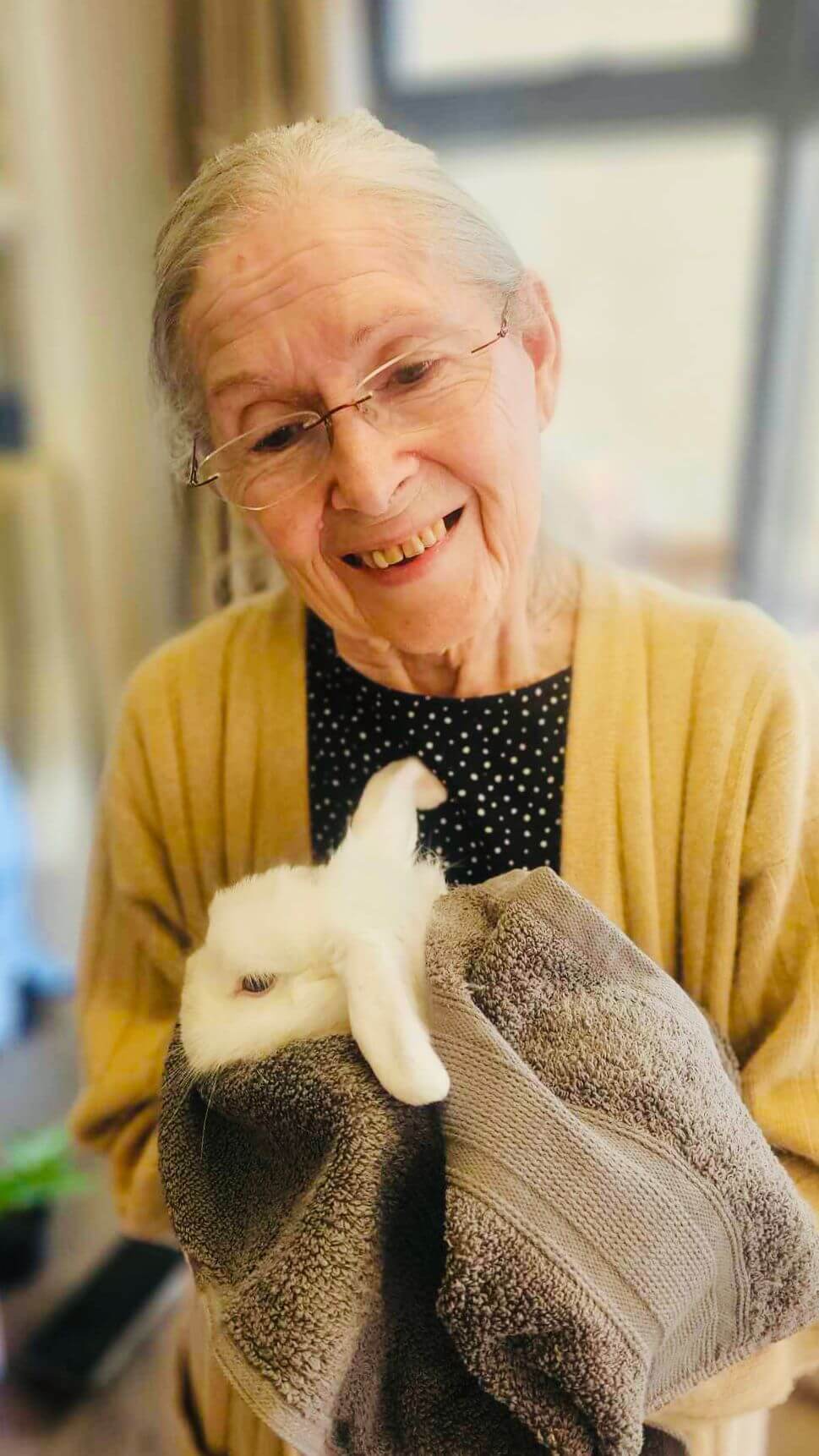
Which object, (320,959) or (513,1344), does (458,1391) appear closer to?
(513,1344)

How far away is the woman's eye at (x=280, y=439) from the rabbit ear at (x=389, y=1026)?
305 millimetres

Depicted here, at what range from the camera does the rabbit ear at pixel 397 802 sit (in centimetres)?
64

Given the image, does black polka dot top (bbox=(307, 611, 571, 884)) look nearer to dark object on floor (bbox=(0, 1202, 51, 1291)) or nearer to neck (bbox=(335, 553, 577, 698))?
neck (bbox=(335, 553, 577, 698))

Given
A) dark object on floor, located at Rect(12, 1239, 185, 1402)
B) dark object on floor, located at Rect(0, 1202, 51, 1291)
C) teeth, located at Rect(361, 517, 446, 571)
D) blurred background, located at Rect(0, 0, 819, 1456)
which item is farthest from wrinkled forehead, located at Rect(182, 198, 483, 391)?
dark object on floor, located at Rect(0, 1202, 51, 1291)

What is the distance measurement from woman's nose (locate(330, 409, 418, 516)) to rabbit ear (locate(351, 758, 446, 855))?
0.18 meters

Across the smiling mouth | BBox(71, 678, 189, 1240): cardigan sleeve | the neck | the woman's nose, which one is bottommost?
BBox(71, 678, 189, 1240): cardigan sleeve

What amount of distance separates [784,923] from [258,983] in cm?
36

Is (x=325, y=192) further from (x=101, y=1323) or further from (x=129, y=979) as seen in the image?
(x=101, y=1323)

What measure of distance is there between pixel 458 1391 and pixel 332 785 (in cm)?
39

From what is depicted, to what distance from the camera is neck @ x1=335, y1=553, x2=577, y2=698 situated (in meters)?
0.72

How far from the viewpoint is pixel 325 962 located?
0.57 m

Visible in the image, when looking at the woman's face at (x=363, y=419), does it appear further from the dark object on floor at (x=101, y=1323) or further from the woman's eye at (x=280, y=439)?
the dark object on floor at (x=101, y=1323)

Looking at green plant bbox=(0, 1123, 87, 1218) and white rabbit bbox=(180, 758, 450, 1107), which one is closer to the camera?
white rabbit bbox=(180, 758, 450, 1107)

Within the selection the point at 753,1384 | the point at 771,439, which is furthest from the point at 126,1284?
the point at 771,439
